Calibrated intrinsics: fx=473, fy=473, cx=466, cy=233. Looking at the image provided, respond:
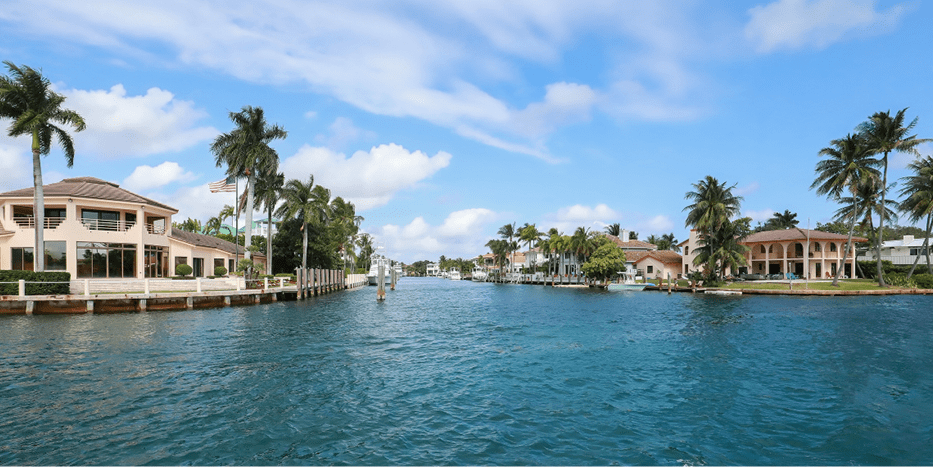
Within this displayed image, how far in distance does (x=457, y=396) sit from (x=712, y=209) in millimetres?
66236

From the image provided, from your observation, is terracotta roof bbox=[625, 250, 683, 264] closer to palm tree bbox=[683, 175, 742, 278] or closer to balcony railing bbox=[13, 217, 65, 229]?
palm tree bbox=[683, 175, 742, 278]

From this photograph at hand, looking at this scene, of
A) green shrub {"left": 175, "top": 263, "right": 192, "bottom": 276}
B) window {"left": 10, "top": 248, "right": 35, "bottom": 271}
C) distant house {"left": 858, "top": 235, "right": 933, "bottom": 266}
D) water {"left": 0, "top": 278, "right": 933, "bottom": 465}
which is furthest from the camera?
distant house {"left": 858, "top": 235, "right": 933, "bottom": 266}

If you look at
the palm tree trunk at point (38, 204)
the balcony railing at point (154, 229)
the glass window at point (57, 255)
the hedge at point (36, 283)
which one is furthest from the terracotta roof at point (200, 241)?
the hedge at point (36, 283)

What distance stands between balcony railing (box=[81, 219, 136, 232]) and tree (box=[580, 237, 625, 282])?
7100cm

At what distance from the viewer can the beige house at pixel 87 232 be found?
41406 mm

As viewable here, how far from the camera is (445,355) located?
2069 cm

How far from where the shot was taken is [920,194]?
197ft

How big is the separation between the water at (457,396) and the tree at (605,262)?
2348 inches

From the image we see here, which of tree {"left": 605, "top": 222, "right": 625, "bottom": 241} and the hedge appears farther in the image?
tree {"left": 605, "top": 222, "right": 625, "bottom": 241}

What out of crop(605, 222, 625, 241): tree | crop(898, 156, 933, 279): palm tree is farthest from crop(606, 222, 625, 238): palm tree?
→ crop(898, 156, 933, 279): palm tree

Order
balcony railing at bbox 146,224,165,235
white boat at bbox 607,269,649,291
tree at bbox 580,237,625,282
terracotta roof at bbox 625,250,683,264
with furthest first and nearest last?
terracotta roof at bbox 625,250,683,264 → tree at bbox 580,237,625,282 → white boat at bbox 607,269,649,291 → balcony railing at bbox 146,224,165,235

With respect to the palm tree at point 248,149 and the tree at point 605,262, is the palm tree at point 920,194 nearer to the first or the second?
the tree at point 605,262

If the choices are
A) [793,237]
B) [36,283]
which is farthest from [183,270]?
[793,237]

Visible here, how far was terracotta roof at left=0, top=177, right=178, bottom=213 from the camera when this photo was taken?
4212cm
